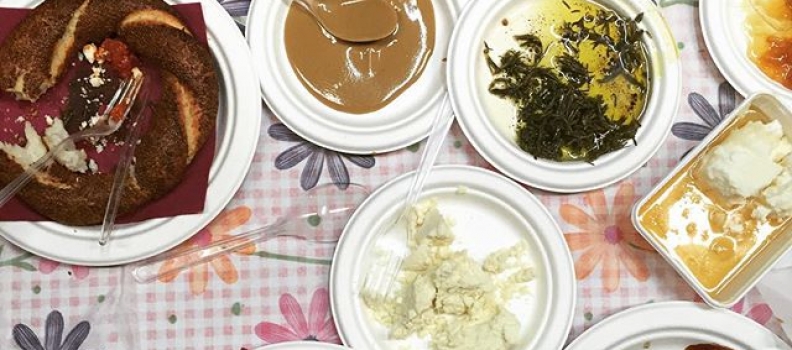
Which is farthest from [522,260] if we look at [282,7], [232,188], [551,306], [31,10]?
[31,10]

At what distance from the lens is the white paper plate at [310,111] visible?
142cm

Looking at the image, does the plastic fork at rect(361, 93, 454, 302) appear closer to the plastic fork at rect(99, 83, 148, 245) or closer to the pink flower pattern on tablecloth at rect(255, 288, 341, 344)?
the pink flower pattern on tablecloth at rect(255, 288, 341, 344)

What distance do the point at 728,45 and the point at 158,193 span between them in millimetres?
1151

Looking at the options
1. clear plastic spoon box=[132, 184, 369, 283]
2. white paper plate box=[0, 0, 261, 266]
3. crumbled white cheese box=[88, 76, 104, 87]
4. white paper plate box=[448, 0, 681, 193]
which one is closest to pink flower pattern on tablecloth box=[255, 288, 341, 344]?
clear plastic spoon box=[132, 184, 369, 283]

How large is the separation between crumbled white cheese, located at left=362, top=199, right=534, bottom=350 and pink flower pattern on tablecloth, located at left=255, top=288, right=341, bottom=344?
3.4 inches

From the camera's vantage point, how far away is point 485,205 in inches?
57.7

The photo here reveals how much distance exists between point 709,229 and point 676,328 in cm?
20

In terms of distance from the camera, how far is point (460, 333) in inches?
55.7

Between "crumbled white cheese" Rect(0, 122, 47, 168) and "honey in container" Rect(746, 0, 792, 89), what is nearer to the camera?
"crumbled white cheese" Rect(0, 122, 47, 168)

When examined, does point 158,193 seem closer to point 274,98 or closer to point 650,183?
point 274,98

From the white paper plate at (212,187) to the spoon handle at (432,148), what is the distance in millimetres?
319

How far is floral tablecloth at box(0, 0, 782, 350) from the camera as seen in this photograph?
4.72ft

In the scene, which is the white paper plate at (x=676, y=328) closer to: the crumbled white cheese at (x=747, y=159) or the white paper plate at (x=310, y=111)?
the crumbled white cheese at (x=747, y=159)

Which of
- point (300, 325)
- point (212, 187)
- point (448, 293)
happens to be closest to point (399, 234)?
point (448, 293)
